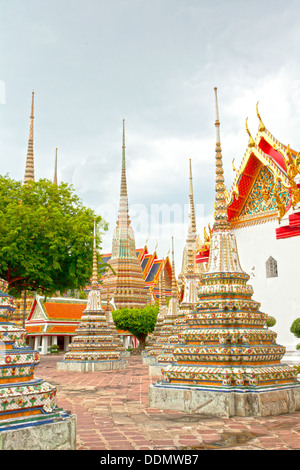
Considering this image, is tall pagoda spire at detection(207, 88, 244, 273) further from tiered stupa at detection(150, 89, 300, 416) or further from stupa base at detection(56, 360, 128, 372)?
stupa base at detection(56, 360, 128, 372)

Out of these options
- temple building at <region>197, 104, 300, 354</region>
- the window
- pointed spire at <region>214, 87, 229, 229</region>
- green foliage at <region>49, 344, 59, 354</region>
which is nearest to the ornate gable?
temple building at <region>197, 104, 300, 354</region>

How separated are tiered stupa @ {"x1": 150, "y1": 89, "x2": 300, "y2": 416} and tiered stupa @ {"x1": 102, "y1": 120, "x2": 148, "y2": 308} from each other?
2867 cm

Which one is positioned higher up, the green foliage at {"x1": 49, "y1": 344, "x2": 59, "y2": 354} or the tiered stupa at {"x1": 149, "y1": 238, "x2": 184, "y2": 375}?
the tiered stupa at {"x1": 149, "y1": 238, "x2": 184, "y2": 375}

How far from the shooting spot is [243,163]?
52.4 ft

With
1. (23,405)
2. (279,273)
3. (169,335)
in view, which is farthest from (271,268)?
(23,405)

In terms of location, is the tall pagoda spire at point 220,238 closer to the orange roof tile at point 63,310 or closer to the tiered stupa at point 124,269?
the orange roof tile at point 63,310

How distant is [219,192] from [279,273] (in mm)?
7502

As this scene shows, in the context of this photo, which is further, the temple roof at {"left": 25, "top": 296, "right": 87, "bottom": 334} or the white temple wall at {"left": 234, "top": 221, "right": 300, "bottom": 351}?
the temple roof at {"left": 25, "top": 296, "right": 87, "bottom": 334}

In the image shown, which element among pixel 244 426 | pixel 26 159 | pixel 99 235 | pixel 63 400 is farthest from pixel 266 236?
pixel 26 159

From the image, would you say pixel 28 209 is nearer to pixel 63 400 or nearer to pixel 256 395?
pixel 63 400

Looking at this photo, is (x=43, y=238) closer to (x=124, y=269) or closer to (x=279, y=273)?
(x=279, y=273)

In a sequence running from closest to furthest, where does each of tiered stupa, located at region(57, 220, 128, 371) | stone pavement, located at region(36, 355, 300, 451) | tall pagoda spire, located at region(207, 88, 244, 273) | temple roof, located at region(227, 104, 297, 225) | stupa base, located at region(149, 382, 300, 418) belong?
1. stone pavement, located at region(36, 355, 300, 451)
2. stupa base, located at region(149, 382, 300, 418)
3. tall pagoda spire, located at region(207, 88, 244, 273)
4. temple roof, located at region(227, 104, 297, 225)
5. tiered stupa, located at region(57, 220, 128, 371)

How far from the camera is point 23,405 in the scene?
3.80m

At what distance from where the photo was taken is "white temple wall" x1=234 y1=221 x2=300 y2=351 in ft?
45.9
